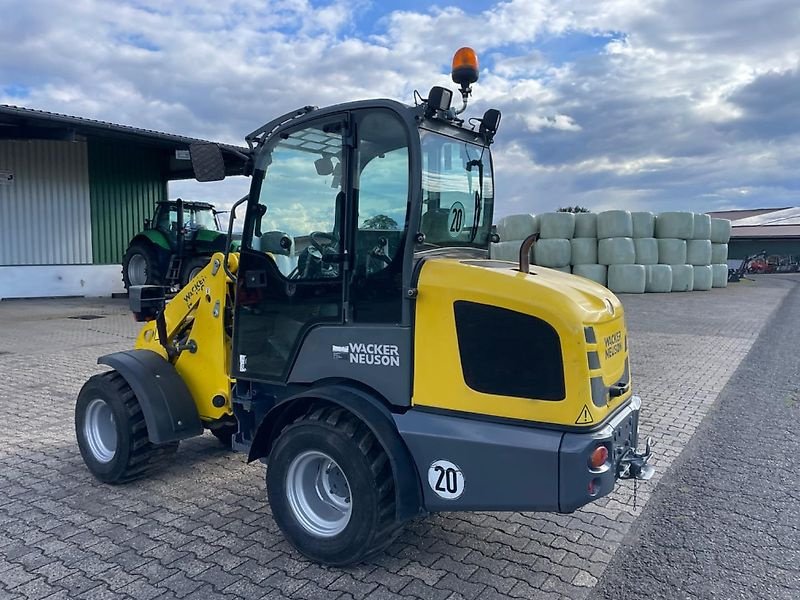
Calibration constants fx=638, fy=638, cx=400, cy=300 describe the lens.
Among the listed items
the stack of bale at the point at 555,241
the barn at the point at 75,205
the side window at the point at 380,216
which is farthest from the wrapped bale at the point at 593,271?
the side window at the point at 380,216

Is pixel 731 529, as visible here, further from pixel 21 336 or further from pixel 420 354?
pixel 21 336

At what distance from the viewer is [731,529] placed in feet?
12.6

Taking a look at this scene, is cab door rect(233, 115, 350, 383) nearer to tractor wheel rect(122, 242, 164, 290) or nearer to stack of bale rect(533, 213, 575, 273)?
tractor wheel rect(122, 242, 164, 290)

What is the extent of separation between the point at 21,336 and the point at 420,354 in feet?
33.8

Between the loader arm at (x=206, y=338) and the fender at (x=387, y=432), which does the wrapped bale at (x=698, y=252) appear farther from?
the fender at (x=387, y=432)

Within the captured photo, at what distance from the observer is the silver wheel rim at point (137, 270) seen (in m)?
15.5

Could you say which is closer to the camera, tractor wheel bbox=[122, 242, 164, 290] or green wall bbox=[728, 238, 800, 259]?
tractor wheel bbox=[122, 242, 164, 290]

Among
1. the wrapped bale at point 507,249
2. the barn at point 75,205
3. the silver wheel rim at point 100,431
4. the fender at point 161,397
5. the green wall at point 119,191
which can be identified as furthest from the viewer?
the wrapped bale at point 507,249

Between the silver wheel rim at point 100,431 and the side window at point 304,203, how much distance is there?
1.80 m

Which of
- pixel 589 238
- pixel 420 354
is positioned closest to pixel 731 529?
pixel 420 354

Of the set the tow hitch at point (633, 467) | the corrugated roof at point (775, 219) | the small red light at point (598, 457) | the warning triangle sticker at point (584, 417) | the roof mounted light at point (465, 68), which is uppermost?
the corrugated roof at point (775, 219)

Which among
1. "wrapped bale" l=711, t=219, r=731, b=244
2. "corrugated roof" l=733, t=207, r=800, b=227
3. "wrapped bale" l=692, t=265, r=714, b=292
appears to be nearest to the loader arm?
"wrapped bale" l=692, t=265, r=714, b=292

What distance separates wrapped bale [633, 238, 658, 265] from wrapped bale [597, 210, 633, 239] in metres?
0.46

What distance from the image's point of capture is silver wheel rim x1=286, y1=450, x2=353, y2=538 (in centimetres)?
331
